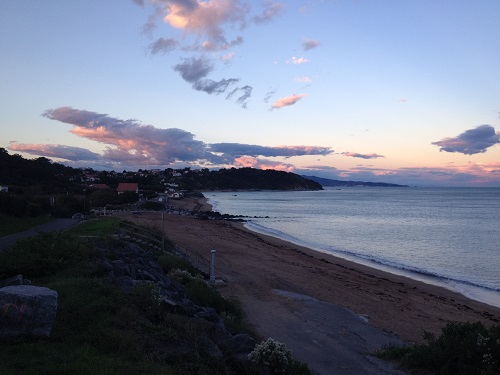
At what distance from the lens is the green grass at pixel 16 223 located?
20.6 metres

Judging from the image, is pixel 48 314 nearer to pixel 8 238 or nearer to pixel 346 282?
pixel 8 238

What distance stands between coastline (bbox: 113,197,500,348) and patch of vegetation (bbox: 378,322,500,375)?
387 cm

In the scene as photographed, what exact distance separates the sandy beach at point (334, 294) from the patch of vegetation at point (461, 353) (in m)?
2.23

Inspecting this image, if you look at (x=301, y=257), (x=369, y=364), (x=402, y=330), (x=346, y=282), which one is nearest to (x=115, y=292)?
(x=369, y=364)

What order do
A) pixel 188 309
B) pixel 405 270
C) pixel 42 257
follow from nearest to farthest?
pixel 188 309
pixel 42 257
pixel 405 270

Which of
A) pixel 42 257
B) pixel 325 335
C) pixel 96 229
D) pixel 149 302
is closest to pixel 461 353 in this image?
pixel 325 335

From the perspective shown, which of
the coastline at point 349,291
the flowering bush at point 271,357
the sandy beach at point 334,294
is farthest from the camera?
the coastline at point 349,291

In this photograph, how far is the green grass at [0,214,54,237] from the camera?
Result: 67.5 ft

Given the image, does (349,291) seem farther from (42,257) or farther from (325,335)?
(42,257)

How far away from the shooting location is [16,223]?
23031mm

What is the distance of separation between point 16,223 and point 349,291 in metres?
16.2

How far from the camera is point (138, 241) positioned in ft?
67.7

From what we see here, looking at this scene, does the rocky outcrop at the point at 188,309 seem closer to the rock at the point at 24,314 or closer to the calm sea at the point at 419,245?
the rock at the point at 24,314

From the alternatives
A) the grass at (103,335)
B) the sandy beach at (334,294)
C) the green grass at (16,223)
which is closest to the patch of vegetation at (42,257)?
the grass at (103,335)
